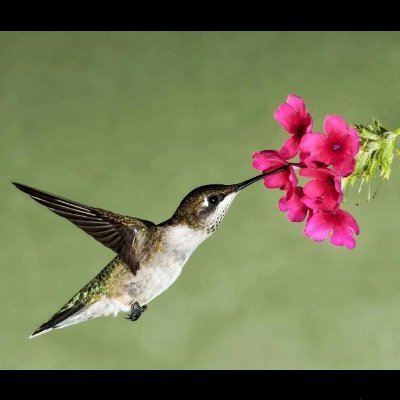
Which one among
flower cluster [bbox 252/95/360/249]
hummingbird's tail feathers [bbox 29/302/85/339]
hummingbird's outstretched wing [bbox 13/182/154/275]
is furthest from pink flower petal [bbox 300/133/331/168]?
hummingbird's tail feathers [bbox 29/302/85/339]

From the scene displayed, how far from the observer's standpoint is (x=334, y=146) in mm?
582

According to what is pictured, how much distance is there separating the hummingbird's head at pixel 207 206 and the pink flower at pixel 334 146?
0.08 metres

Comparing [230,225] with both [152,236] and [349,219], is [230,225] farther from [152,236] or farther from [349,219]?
[349,219]

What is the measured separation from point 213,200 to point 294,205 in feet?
0.30

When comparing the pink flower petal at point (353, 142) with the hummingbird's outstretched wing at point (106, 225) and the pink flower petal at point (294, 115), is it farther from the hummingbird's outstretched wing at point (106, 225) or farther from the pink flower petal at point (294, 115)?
the hummingbird's outstretched wing at point (106, 225)

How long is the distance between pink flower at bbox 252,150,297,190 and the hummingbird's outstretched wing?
0.20 meters

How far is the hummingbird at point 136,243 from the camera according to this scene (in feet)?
2.30

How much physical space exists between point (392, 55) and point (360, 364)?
99 centimetres

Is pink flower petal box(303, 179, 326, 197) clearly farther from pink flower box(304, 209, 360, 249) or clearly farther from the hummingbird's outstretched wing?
the hummingbird's outstretched wing

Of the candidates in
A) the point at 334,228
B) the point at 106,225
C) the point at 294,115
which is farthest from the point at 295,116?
the point at 106,225

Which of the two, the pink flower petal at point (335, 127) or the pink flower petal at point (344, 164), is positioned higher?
the pink flower petal at point (335, 127)

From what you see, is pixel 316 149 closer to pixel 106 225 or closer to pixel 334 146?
pixel 334 146

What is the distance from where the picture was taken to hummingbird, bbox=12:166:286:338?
702 millimetres

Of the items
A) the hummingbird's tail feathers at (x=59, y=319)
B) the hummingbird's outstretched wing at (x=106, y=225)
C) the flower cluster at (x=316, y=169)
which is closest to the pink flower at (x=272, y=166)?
the flower cluster at (x=316, y=169)
